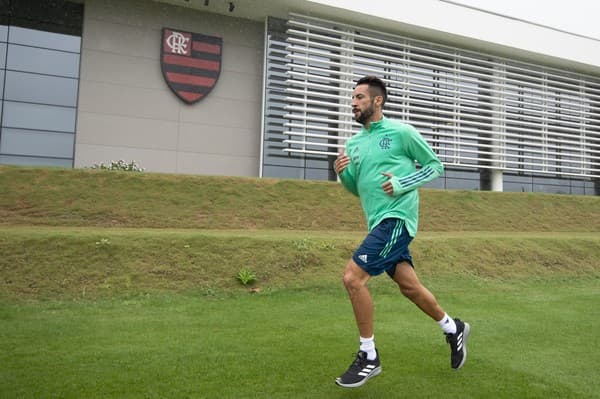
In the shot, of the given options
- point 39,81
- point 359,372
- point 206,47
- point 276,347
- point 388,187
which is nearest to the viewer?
point 359,372

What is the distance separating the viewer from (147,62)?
17.4 metres

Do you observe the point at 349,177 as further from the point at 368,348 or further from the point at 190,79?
the point at 190,79

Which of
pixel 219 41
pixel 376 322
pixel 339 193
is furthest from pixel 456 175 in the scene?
pixel 376 322

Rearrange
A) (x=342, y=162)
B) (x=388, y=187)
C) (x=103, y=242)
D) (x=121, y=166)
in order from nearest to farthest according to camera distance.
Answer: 1. (x=388, y=187)
2. (x=342, y=162)
3. (x=103, y=242)
4. (x=121, y=166)

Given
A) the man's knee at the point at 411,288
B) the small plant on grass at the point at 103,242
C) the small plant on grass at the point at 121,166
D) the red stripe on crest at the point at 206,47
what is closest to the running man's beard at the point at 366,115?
the man's knee at the point at 411,288

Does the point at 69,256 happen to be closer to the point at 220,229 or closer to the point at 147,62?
the point at 220,229

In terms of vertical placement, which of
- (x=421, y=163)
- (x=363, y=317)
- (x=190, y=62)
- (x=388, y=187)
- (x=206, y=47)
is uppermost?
(x=206, y=47)

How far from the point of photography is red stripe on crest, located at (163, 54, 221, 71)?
57.6ft

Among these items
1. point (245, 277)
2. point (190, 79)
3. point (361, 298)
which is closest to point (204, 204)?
point (245, 277)

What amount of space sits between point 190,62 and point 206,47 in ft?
3.02

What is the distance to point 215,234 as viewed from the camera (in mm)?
8078

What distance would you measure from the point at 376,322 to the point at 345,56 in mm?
15537

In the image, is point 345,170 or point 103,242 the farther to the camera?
point 103,242

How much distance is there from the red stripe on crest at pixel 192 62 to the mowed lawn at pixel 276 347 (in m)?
13.6
